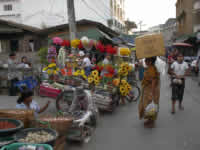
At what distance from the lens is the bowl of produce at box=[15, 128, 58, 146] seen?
3.03 metres

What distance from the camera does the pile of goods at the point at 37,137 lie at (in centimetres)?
304

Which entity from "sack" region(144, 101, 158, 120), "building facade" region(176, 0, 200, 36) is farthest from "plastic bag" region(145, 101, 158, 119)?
"building facade" region(176, 0, 200, 36)

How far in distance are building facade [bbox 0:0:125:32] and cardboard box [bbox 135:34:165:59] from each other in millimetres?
30513

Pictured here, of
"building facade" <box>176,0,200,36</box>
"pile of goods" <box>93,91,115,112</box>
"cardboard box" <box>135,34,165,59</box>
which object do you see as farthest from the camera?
"building facade" <box>176,0,200,36</box>

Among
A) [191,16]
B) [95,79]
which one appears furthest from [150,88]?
[191,16]

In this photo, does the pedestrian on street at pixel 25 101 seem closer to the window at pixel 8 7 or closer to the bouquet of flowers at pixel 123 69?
the bouquet of flowers at pixel 123 69

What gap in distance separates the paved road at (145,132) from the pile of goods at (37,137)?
2.96ft

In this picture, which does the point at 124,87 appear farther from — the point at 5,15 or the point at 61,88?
the point at 5,15

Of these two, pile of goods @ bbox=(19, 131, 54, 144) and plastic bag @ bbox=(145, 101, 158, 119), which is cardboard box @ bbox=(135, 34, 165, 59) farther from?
pile of goods @ bbox=(19, 131, 54, 144)

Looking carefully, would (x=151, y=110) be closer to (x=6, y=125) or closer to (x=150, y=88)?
(x=150, y=88)

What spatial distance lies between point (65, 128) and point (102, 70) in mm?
3415

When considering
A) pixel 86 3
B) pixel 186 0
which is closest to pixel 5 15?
pixel 86 3

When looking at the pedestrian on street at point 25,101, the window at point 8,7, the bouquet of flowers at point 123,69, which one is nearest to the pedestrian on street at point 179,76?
the bouquet of flowers at point 123,69

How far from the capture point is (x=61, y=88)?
6.20m
